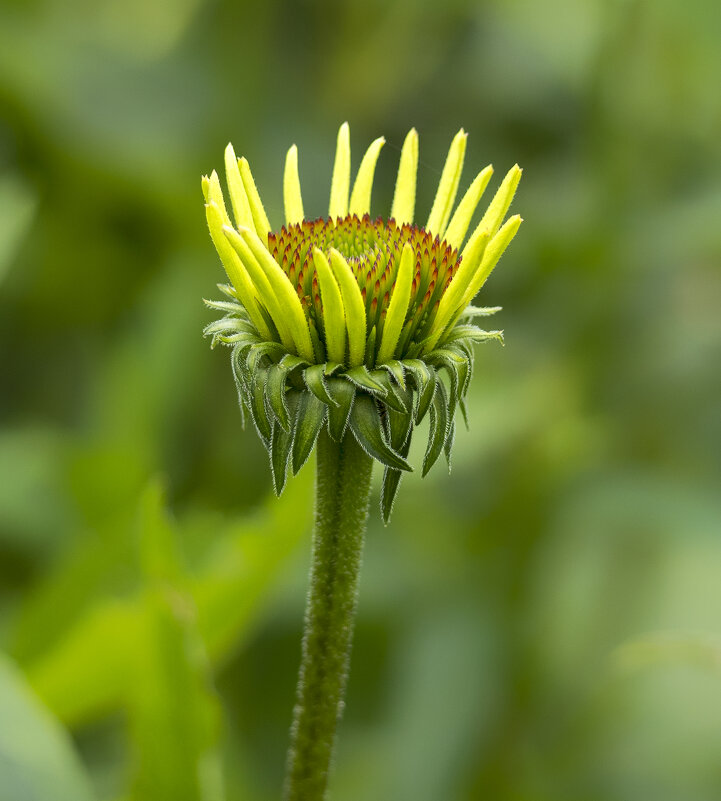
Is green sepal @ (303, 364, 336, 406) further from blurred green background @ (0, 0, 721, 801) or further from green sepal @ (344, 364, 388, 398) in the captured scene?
blurred green background @ (0, 0, 721, 801)

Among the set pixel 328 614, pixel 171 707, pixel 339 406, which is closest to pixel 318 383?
pixel 339 406

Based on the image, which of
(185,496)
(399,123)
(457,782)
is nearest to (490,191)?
(399,123)

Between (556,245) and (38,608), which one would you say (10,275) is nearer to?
(38,608)

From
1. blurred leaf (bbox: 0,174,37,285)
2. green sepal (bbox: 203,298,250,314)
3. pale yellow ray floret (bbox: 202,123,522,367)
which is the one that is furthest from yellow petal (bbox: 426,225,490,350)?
blurred leaf (bbox: 0,174,37,285)

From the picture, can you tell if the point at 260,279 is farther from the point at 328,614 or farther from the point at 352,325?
the point at 328,614

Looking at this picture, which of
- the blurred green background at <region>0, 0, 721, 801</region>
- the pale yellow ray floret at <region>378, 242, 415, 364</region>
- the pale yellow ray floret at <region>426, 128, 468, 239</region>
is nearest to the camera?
the pale yellow ray floret at <region>378, 242, 415, 364</region>

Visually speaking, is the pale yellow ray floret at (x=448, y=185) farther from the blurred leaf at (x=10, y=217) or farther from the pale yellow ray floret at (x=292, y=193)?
the blurred leaf at (x=10, y=217)
